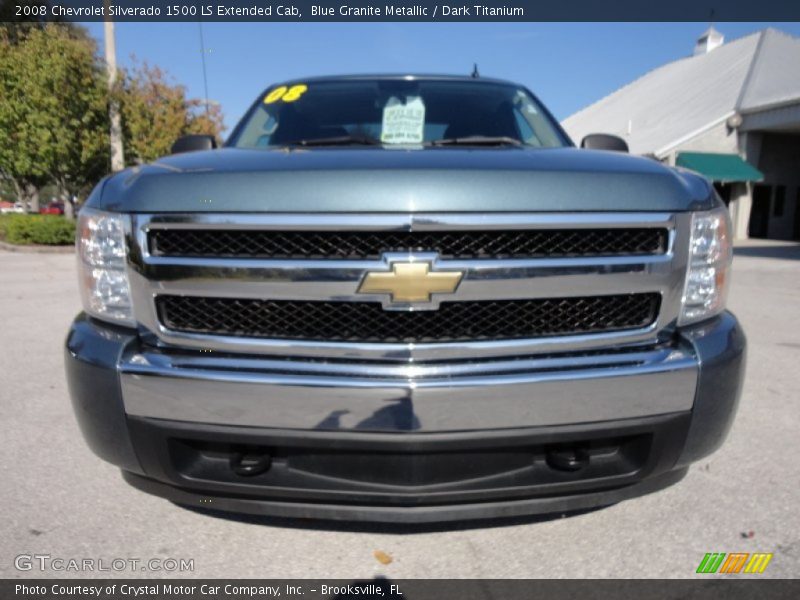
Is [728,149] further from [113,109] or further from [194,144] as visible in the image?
[194,144]

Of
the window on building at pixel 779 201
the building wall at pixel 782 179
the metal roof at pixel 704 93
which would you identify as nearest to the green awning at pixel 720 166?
the metal roof at pixel 704 93

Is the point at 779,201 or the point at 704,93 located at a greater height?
the point at 704,93

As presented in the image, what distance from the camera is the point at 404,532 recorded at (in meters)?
2.08

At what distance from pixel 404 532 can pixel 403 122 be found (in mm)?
1858

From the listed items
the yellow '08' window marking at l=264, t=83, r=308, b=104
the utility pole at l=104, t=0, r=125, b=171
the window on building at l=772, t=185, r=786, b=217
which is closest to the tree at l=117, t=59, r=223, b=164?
the utility pole at l=104, t=0, r=125, b=171

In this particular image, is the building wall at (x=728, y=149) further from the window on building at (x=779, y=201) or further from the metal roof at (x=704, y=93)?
the window on building at (x=779, y=201)

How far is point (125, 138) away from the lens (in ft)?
69.4

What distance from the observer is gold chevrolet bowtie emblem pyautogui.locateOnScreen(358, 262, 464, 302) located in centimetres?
163

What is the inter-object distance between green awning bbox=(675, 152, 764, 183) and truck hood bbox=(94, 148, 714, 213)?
78.6ft

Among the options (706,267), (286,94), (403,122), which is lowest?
(706,267)

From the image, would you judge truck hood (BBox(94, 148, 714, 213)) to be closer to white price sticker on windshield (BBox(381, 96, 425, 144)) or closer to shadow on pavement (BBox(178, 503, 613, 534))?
Answer: white price sticker on windshield (BBox(381, 96, 425, 144))

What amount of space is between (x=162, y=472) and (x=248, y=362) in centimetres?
44

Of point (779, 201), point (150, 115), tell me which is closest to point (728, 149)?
point (779, 201)

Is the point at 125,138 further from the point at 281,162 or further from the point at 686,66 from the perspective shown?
the point at 686,66
